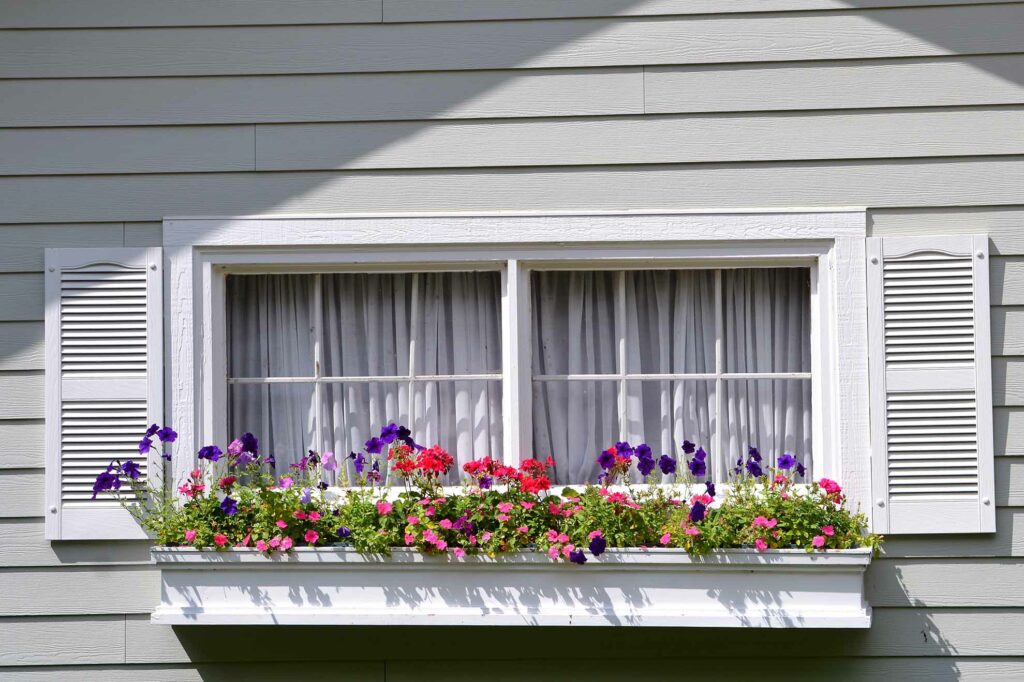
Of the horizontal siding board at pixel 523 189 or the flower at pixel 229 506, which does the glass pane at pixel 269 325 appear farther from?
the flower at pixel 229 506

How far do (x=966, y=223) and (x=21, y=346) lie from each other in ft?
9.06

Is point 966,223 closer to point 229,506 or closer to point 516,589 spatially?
point 516,589

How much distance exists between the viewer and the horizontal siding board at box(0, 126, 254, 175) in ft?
9.86

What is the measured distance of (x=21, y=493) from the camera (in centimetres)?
299

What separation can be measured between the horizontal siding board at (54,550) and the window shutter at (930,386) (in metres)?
2.15

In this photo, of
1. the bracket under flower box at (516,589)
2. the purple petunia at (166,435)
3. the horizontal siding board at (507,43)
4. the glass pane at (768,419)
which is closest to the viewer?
the bracket under flower box at (516,589)

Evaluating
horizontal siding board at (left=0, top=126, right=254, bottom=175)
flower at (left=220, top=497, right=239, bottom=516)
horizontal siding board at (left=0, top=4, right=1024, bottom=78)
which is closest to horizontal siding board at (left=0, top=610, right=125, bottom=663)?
flower at (left=220, top=497, right=239, bottom=516)

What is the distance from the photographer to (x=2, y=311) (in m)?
3.00

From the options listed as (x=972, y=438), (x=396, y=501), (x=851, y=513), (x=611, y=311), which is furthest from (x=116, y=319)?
(x=972, y=438)

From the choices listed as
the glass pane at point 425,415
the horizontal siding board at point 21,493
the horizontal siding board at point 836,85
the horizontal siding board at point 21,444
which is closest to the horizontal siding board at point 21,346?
the horizontal siding board at point 21,444

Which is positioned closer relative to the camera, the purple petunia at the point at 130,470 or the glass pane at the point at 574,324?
the purple petunia at the point at 130,470

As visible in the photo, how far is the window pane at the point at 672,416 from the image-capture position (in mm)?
3064

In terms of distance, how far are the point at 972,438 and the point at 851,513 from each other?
40cm

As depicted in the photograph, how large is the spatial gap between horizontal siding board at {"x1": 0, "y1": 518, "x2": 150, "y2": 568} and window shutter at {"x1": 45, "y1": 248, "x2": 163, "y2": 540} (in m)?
0.05
